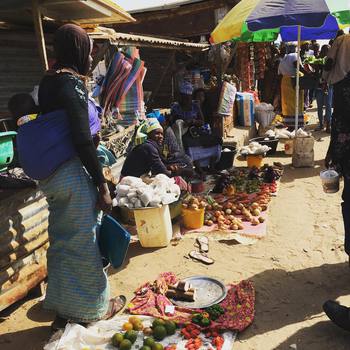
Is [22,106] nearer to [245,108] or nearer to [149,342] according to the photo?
[149,342]

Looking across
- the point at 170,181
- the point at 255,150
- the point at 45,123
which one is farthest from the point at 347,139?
the point at 255,150

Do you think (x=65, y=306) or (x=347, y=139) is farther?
(x=347, y=139)

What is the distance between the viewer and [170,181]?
4.34 metres

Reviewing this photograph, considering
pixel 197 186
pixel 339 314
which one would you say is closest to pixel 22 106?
pixel 339 314

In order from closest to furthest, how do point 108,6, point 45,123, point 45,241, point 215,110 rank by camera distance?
point 45,123
point 45,241
point 108,6
point 215,110

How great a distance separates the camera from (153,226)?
418 centimetres

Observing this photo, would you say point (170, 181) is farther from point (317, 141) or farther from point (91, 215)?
point (317, 141)

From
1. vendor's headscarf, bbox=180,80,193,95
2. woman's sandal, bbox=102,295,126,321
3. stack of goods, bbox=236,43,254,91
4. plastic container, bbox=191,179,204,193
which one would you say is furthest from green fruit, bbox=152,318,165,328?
stack of goods, bbox=236,43,254,91

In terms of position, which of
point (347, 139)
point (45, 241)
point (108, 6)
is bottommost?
point (45, 241)

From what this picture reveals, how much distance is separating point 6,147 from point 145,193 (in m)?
1.47

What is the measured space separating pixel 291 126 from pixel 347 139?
21.9ft

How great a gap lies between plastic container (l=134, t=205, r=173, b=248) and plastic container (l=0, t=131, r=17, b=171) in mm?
1448

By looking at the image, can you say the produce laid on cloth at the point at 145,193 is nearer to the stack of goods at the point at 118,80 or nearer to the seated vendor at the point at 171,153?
the seated vendor at the point at 171,153

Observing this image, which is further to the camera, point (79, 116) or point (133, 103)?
point (133, 103)
